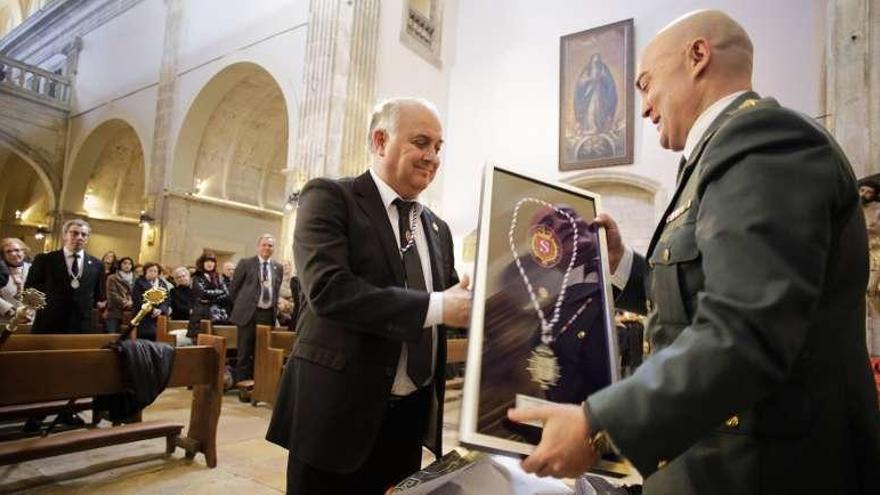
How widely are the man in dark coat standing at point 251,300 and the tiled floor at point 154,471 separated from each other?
1780mm

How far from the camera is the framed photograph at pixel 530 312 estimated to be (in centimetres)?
93

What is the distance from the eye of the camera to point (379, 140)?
1567 mm

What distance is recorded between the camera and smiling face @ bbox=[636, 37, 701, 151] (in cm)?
105

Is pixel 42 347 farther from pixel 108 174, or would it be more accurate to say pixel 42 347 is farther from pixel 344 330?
pixel 108 174

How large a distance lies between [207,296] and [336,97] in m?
3.86

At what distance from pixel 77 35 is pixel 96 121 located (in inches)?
127

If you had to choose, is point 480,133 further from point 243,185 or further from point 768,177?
point 768,177

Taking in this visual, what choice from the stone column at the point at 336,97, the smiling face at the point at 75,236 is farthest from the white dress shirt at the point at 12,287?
the stone column at the point at 336,97

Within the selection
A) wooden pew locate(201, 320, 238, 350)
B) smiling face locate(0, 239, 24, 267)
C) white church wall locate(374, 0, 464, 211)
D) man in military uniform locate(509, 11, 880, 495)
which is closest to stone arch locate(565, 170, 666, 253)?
white church wall locate(374, 0, 464, 211)

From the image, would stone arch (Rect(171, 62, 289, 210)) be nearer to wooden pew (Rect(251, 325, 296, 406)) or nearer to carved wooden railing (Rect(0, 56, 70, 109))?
carved wooden railing (Rect(0, 56, 70, 109))

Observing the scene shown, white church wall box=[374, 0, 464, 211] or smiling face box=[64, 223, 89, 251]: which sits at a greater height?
white church wall box=[374, 0, 464, 211]

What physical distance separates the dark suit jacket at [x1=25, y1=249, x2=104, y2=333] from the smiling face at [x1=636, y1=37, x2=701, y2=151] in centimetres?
524

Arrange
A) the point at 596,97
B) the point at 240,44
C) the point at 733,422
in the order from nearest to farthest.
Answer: the point at 733,422 < the point at 596,97 < the point at 240,44

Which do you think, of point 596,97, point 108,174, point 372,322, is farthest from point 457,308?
point 108,174
